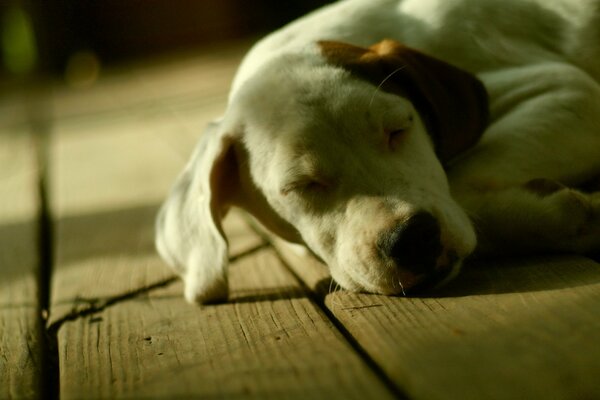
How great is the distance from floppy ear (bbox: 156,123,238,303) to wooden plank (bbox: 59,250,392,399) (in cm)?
8

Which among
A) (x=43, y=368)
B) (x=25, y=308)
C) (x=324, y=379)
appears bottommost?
(x=25, y=308)

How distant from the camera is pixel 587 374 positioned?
4.03 ft

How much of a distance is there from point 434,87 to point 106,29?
447 inches

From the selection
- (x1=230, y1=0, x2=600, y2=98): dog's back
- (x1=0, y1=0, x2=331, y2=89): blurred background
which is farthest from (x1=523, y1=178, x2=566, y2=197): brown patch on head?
(x1=0, y1=0, x2=331, y2=89): blurred background

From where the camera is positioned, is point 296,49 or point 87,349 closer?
point 87,349

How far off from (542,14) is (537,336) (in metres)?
1.54

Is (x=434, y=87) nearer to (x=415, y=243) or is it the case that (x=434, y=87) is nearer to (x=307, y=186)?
(x=307, y=186)

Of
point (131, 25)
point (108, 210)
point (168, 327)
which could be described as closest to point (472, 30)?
point (168, 327)

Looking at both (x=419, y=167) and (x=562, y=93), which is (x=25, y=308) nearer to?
(x=419, y=167)

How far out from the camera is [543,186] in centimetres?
199

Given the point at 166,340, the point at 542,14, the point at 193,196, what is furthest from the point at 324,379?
the point at 542,14

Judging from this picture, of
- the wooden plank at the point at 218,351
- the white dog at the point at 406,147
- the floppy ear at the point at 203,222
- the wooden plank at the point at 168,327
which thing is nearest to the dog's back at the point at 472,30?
the white dog at the point at 406,147

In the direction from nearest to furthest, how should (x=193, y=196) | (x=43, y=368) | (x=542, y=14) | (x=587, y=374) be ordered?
(x=587, y=374), (x=43, y=368), (x=193, y=196), (x=542, y=14)

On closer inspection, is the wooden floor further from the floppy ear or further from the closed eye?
the closed eye
